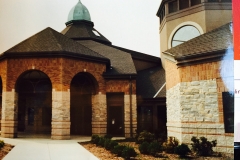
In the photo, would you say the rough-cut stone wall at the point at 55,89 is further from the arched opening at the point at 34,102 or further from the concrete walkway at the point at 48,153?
the concrete walkway at the point at 48,153

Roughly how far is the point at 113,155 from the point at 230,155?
256 centimetres

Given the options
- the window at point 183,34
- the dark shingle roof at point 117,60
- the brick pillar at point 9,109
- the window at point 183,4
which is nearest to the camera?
the brick pillar at point 9,109

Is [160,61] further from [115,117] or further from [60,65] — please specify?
[60,65]

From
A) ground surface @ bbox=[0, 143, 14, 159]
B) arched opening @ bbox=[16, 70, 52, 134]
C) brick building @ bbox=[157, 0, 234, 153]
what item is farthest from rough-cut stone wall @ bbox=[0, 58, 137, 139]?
brick building @ bbox=[157, 0, 234, 153]

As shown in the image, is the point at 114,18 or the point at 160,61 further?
the point at 160,61

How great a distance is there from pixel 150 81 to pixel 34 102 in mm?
5014

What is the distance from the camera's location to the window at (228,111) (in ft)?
21.3

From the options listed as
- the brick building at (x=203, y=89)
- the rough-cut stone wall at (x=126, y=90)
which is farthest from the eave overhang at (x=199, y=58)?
the rough-cut stone wall at (x=126, y=90)

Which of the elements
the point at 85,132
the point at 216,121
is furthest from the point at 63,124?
the point at 216,121

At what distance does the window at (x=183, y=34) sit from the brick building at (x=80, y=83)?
A: 1595 millimetres

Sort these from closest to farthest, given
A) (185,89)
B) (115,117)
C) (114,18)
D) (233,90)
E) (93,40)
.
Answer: (233,90), (114,18), (185,89), (115,117), (93,40)

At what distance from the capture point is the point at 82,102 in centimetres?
1072

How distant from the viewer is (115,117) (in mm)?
9969

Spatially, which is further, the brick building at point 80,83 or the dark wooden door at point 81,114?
the dark wooden door at point 81,114
